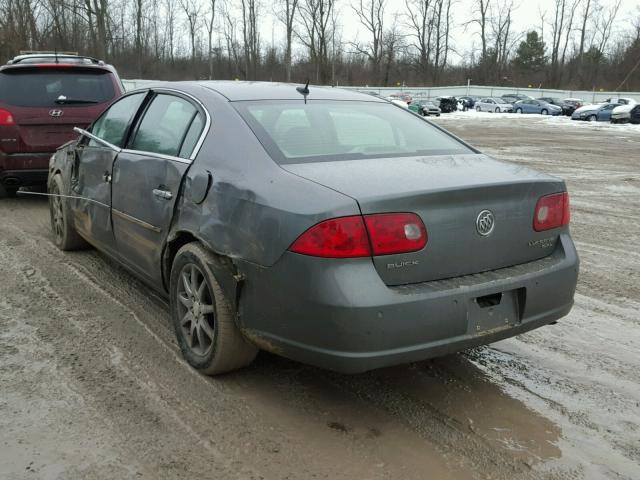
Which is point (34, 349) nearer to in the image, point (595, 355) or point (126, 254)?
point (126, 254)

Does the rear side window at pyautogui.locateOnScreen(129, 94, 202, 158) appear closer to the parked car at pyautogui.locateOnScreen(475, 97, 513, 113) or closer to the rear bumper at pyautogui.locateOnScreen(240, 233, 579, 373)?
the rear bumper at pyautogui.locateOnScreen(240, 233, 579, 373)

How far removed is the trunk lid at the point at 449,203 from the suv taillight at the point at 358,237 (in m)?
0.04

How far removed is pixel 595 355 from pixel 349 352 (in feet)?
6.18

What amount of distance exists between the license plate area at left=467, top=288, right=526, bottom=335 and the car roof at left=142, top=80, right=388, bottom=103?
1.70 m

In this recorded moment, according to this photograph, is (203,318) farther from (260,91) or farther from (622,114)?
(622,114)

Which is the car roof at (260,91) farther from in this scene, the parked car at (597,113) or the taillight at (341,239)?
the parked car at (597,113)

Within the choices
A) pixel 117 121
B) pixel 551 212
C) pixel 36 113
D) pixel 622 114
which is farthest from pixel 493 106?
pixel 551 212

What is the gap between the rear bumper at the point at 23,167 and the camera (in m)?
7.23

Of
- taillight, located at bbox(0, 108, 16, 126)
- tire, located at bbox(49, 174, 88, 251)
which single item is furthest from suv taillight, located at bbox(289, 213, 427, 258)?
taillight, located at bbox(0, 108, 16, 126)

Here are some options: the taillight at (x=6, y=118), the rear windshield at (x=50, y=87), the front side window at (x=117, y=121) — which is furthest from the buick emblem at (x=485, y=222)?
the taillight at (x=6, y=118)

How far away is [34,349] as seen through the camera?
3607 mm

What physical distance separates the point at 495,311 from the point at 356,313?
75cm

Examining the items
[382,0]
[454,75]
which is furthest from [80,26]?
[454,75]

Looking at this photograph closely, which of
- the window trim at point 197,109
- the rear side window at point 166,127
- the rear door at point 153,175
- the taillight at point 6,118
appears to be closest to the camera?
the window trim at point 197,109
